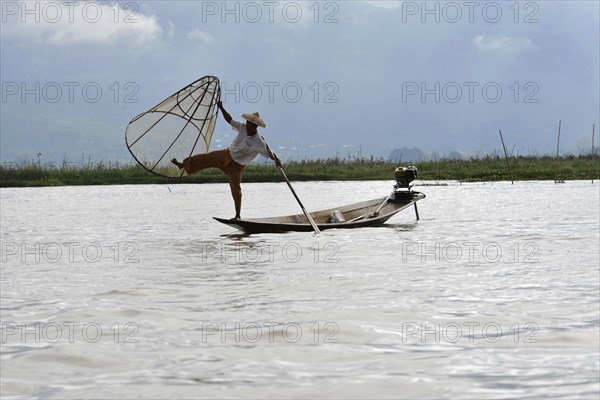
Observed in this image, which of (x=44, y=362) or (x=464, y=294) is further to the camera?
(x=464, y=294)

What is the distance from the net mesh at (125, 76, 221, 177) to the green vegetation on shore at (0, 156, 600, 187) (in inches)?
878

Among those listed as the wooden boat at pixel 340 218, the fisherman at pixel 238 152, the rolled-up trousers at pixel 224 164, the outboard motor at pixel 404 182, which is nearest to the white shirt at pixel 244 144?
the fisherman at pixel 238 152

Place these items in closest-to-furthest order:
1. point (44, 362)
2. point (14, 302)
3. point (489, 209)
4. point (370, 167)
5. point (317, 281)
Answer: point (44, 362), point (14, 302), point (317, 281), point (489, 209), point (370, 167)

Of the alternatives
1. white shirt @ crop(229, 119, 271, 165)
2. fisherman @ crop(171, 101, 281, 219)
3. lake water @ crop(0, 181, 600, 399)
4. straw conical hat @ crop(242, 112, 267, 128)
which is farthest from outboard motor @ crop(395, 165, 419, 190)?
straw conical hat @ crop(242, 112, 267, 128)

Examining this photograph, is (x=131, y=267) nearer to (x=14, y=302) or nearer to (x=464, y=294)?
(x=14, y=302)

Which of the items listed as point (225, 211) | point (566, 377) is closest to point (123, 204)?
point (225, 211)

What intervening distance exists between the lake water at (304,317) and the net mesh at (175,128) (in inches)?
53.9

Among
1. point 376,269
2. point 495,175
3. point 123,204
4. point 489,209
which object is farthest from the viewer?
point 495,175

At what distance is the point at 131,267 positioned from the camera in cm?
787

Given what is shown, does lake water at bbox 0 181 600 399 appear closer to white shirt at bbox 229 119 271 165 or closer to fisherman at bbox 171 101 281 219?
fisherman at bbox 171 101 281 219

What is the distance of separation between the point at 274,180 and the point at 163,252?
25.5m

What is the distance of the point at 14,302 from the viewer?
18.8ft

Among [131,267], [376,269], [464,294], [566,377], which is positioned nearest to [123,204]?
[131,267]

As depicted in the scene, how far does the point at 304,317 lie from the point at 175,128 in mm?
7123
